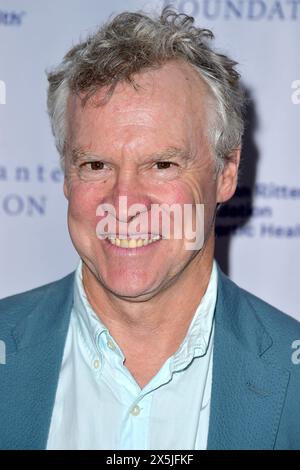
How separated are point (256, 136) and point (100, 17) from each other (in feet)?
2.27

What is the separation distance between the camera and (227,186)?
2.12 metres

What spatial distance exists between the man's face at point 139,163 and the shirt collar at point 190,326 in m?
0.13

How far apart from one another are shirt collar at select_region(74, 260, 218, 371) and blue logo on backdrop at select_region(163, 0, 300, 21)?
1064mm

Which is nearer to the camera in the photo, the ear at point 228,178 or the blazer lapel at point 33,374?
the blazer lapel at point 33,374

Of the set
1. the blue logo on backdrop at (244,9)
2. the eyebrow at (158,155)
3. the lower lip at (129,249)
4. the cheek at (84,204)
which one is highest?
the blue logo on backdrop at (244,9)

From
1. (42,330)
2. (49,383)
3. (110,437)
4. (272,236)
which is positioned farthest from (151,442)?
(272,236)

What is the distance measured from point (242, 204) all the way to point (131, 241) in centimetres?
102

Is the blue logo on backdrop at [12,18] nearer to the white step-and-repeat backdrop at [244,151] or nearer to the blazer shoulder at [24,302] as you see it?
the white step-and-repeat backdrop at [244,151]

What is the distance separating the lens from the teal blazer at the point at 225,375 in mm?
1856

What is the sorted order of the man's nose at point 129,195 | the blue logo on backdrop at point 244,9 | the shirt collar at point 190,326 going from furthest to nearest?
the blue logo on backdrop at point 244,9, the shirt collar at point 190,326, the man's nose at point 129,195

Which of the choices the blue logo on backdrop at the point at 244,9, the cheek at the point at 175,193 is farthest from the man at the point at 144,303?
the blue logo on backdrop at the point at 244,9

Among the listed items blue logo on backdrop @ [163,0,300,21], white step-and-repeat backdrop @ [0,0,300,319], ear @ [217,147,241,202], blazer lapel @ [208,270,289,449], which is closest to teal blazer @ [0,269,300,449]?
blazer lapel @ [208,270,289,449]

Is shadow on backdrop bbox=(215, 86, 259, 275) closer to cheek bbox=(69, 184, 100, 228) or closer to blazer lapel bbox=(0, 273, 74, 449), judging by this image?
blazer lapel bbox=(0, 273, 74, 449)

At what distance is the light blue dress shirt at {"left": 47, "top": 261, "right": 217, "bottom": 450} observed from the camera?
1.85 metres
